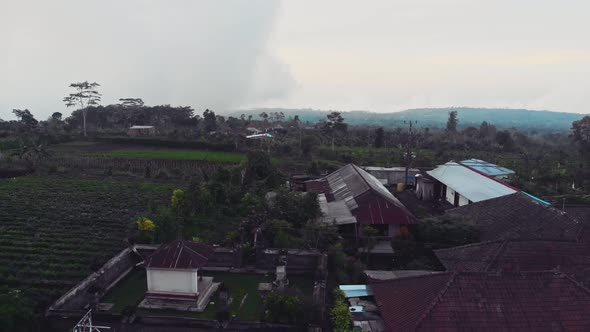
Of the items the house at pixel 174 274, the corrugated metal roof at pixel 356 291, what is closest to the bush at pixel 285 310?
the corrugated metal roof at pixel 356 291

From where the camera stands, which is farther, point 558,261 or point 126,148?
point 126,148

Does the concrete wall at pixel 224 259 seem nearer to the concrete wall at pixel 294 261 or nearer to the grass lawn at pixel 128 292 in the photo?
the concrete wall at pixel 294 261

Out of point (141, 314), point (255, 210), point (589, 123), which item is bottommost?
point (141, 314)

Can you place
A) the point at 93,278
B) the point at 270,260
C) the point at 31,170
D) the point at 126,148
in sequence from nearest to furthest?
the point at 93,278
the point at 270,260
the point at 31,170
the point at 126,148

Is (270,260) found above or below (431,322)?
below

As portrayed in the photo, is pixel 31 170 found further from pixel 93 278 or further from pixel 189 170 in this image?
pixel 93 278

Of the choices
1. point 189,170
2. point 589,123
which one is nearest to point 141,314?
point 189,170

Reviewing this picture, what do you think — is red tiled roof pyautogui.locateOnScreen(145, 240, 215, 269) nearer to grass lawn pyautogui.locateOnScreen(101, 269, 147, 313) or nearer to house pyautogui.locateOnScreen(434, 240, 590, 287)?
grass lawn pyautogui.locateOnScreen(101, 269, 147, 313)
